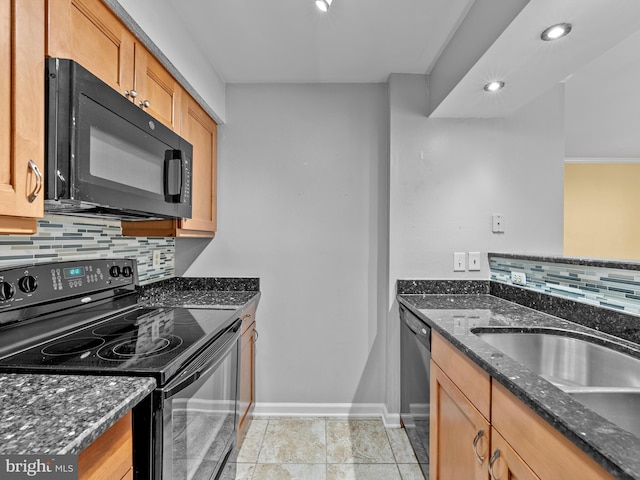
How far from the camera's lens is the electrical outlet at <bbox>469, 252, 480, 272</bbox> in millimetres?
2213

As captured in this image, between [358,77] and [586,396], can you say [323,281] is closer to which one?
[358,77]

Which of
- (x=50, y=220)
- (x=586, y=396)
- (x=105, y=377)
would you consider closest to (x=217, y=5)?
(x=50, y=220)

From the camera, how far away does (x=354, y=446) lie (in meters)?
2.04

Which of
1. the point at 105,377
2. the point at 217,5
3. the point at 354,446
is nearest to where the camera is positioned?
the point at 105,377

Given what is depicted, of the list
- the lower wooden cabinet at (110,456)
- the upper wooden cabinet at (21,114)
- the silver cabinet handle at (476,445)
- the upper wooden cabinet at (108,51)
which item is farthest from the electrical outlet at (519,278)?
the upper wooden cabinet at (21,114)

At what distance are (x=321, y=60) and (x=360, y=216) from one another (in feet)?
3.32

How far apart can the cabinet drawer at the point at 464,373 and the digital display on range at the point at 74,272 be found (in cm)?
152

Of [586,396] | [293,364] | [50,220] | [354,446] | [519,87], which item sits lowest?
[354,446]

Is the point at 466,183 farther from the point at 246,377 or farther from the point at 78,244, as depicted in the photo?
the point at 78,244

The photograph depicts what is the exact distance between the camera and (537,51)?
1.45m


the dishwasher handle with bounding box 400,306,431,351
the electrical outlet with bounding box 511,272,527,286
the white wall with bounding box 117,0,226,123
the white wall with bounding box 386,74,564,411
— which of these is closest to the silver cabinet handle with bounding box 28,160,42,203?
the white wall with bounding box 117,0,226,123

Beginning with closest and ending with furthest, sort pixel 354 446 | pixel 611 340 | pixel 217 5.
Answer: pixel 611 340 < pixel 217 5 < pixel 354 446

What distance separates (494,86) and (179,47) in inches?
62.6

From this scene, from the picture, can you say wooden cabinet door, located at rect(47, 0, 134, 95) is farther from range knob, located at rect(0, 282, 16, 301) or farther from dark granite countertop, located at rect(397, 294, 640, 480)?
dark granite countertop, located at rect(397, 294, 640, 480)
